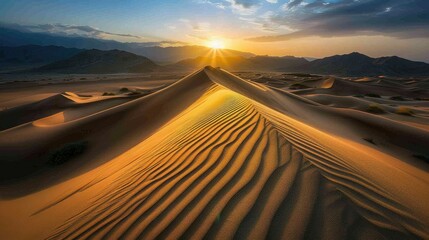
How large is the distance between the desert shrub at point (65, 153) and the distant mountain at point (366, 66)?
353 feet

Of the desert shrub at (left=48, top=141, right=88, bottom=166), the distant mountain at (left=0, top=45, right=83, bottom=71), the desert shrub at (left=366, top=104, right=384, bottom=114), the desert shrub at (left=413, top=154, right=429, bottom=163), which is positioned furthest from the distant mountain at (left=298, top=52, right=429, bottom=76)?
the distant mountain at (left=0, top=45, right=83, bottom=71)

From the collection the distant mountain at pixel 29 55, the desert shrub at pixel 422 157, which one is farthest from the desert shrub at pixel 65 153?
the distant mountain at pixel 29 55

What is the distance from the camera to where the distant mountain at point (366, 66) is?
338 ft

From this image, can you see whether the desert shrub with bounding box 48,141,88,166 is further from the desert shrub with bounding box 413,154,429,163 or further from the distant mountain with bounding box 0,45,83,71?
the distant mountain with bounding box 0,45,83,71

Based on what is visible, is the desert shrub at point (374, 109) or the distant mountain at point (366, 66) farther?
the distant mountain at point (366, 66)

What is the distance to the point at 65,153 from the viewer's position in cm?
727

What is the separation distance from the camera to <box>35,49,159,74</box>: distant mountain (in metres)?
91.8

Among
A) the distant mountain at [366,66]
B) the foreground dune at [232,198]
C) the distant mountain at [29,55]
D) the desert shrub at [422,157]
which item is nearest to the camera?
the foreground dune at [232,198]

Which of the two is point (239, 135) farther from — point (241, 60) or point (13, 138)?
point (241, 60)

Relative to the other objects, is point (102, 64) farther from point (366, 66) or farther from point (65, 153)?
point (366, 66)

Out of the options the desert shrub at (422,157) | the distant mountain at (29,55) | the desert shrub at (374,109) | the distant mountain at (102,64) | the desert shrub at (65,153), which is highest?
the desert shrub at (422,157)

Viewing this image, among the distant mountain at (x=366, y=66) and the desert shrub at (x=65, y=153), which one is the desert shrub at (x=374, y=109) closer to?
the desert shrub at (x=65, y=153)

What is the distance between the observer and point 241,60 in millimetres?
155250

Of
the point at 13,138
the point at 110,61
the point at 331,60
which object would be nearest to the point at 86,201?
the point at 13,138
